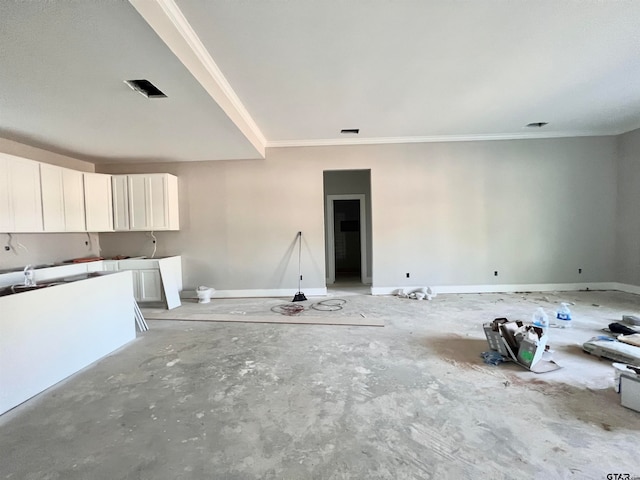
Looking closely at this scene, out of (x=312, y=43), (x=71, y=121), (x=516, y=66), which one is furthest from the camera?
(x=71, y=121)

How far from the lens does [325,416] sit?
6.12ft

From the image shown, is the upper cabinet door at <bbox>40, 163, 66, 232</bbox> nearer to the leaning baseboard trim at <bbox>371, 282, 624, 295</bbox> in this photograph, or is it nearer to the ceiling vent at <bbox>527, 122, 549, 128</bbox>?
the leaning baseboard trim at <bbox>371, 282, 624, 295</bbox>

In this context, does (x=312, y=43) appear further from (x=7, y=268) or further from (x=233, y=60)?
(x=7, y=268)

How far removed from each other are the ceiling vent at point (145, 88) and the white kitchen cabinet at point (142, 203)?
260 cm

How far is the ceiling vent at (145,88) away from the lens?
98.5 inches

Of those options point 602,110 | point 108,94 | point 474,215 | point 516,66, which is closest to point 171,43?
point 108,94

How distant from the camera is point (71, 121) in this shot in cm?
326

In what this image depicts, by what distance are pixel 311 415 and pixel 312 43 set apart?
3.11 metres

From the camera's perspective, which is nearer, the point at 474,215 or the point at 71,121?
the point at 71,121

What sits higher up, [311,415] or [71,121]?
[71,121]

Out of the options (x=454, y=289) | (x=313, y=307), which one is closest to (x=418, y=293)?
(x=454, y=289)

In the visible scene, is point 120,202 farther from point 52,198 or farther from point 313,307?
point 313,307

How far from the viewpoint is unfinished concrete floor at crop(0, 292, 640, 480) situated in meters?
1.47

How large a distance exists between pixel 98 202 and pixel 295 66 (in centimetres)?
436
